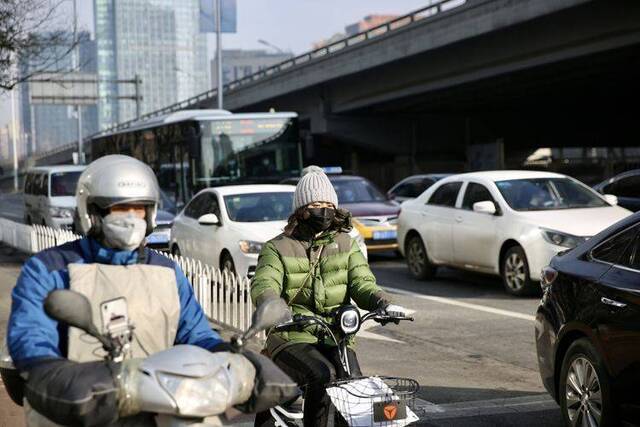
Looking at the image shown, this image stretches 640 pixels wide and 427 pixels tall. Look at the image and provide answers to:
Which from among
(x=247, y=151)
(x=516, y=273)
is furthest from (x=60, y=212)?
(x=516, y=273)

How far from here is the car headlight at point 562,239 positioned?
13.4 m

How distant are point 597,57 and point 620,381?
1045 inches

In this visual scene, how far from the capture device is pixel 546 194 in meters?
14.8

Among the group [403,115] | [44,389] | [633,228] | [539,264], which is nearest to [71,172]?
[539,264]

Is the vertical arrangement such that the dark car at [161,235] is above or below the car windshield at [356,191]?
below

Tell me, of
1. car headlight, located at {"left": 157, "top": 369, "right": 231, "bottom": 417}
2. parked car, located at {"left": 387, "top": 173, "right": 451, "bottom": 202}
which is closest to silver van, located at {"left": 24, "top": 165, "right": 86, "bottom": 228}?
parked car, located at {"left": 387, "top": 173, "right": 451, "bottom": 202}

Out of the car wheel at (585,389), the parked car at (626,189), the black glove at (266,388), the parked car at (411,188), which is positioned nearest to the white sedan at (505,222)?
the parked car at (626,189)

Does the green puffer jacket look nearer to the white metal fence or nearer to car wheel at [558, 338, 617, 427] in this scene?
car wheel at [558, 338, 617, 427]

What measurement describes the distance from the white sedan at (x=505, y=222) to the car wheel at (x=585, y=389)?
7.23 meters

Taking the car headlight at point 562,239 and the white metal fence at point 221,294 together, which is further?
the car headlight at point 562,239

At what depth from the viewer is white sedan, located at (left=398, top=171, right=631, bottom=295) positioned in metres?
13.7

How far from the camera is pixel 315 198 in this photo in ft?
16.6

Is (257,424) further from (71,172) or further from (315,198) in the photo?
(71,172)

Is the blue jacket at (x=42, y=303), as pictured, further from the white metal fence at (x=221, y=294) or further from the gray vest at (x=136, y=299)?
the white metal fence at (x=221, y=294)
